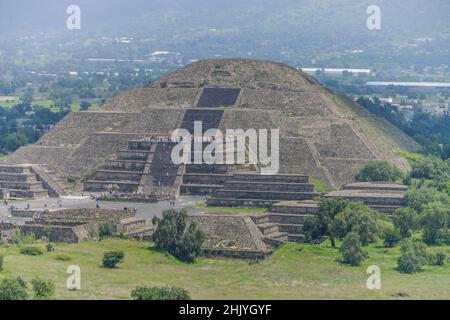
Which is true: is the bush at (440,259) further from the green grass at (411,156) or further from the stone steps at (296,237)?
the green grass at (411,156)

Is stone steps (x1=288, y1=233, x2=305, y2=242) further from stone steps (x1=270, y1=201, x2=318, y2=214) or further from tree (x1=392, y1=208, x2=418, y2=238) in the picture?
tree (x1=392, y1=208, x2=418, y2=238)

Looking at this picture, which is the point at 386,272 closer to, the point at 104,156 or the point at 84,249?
the point at 84,249

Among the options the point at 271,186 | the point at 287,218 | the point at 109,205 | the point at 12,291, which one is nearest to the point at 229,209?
the point at 271,186

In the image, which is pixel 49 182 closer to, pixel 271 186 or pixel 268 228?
pixel 271 186

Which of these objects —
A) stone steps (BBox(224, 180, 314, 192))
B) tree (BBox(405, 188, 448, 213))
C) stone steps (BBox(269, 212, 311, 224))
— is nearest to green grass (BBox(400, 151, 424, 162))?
tree (BBox(405, 188, 448, 213))

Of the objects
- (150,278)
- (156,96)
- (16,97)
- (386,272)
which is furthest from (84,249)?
(16,97)
